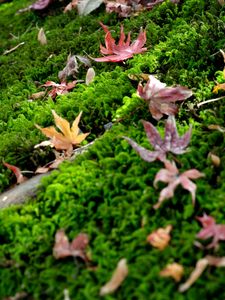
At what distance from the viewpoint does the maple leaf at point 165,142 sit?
6.72 ft

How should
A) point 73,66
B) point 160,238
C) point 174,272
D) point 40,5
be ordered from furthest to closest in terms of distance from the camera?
point 40,5 → point 73,66 → point 160,238 → point 174,272

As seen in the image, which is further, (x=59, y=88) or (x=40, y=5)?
(x=40, y=5)

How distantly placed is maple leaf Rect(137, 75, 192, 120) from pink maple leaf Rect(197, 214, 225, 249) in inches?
27.5

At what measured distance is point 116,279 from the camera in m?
1.67

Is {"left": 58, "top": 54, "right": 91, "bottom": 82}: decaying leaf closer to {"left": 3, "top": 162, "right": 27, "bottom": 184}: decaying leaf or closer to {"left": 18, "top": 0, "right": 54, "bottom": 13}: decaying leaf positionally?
{"left": 3, "top": 162, "right": 27, "bottom": 184}: decaying leaf

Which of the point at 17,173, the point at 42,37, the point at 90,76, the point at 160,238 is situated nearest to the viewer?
the point at 160,238

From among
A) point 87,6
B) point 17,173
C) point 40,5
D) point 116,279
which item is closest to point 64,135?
point 17,173

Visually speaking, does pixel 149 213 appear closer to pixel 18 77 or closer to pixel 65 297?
pixel 65 297

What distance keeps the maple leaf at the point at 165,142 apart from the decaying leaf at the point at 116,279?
20.9 inches

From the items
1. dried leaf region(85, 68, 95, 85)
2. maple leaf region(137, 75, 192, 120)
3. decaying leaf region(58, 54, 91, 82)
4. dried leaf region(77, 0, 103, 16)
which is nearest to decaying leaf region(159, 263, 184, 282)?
maple leaf region(137, 75, 192, 120)

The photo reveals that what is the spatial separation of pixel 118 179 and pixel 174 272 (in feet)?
1.73

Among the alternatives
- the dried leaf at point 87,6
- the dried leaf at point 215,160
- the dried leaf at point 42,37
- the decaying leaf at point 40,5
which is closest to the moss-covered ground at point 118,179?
the dried leaf at point 215,160

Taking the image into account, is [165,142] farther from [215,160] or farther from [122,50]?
[122,50]

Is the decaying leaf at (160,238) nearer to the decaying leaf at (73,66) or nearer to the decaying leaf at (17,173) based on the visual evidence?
the decaying leaf at (17,173)
